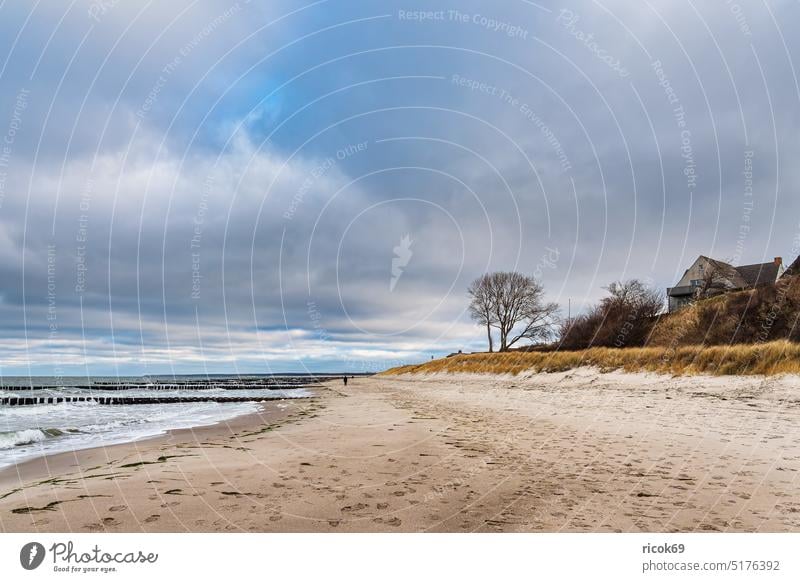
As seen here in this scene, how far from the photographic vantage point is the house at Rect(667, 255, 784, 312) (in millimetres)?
53250

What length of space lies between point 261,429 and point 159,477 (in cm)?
745

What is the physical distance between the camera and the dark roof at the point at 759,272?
56.9 meters

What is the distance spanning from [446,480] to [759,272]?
6869cm

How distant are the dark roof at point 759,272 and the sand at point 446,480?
187 feet

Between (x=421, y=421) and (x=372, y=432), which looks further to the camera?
(x=421, y=421)

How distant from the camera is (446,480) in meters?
6.52

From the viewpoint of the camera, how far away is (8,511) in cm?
560

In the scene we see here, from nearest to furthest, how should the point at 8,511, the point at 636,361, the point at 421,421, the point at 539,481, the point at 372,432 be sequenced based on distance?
the point at 8,511, the point at 539,481, the point at 372,432, the point at 421,421, the point at 636,361
